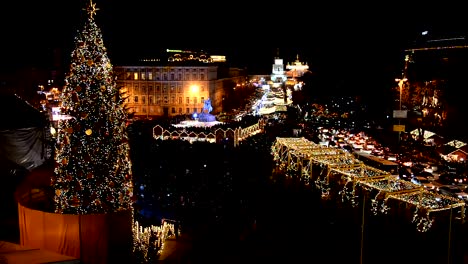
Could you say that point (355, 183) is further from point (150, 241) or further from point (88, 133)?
point (88, 133)

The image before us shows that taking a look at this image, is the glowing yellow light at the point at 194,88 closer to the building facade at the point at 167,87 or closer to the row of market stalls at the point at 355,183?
the building facade at the point at 167,87

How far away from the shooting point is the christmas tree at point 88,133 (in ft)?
27.3

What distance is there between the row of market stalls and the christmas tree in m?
6.13

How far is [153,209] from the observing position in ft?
49.8

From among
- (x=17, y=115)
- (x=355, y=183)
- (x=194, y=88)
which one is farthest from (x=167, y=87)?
(x=355, y=183)

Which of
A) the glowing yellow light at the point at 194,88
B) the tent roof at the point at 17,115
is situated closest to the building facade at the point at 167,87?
the glowing yellow light at the point at 194,88

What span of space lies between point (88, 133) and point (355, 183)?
9134mm

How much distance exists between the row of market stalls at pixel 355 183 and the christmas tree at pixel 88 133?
6.13 m

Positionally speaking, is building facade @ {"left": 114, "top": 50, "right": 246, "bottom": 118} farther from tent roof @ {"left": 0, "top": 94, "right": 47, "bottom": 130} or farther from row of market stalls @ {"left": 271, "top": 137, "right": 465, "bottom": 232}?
tent roof @ {"left": 0, "top": 94, "right": 47, "bottom": 130}

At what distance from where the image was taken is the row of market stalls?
11734mm

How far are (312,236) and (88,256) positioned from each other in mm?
6405

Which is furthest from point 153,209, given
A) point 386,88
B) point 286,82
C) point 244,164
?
point 286,82

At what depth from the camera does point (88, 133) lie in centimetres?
834

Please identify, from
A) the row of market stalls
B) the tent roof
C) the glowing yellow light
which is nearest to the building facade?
the glowing yellow light
